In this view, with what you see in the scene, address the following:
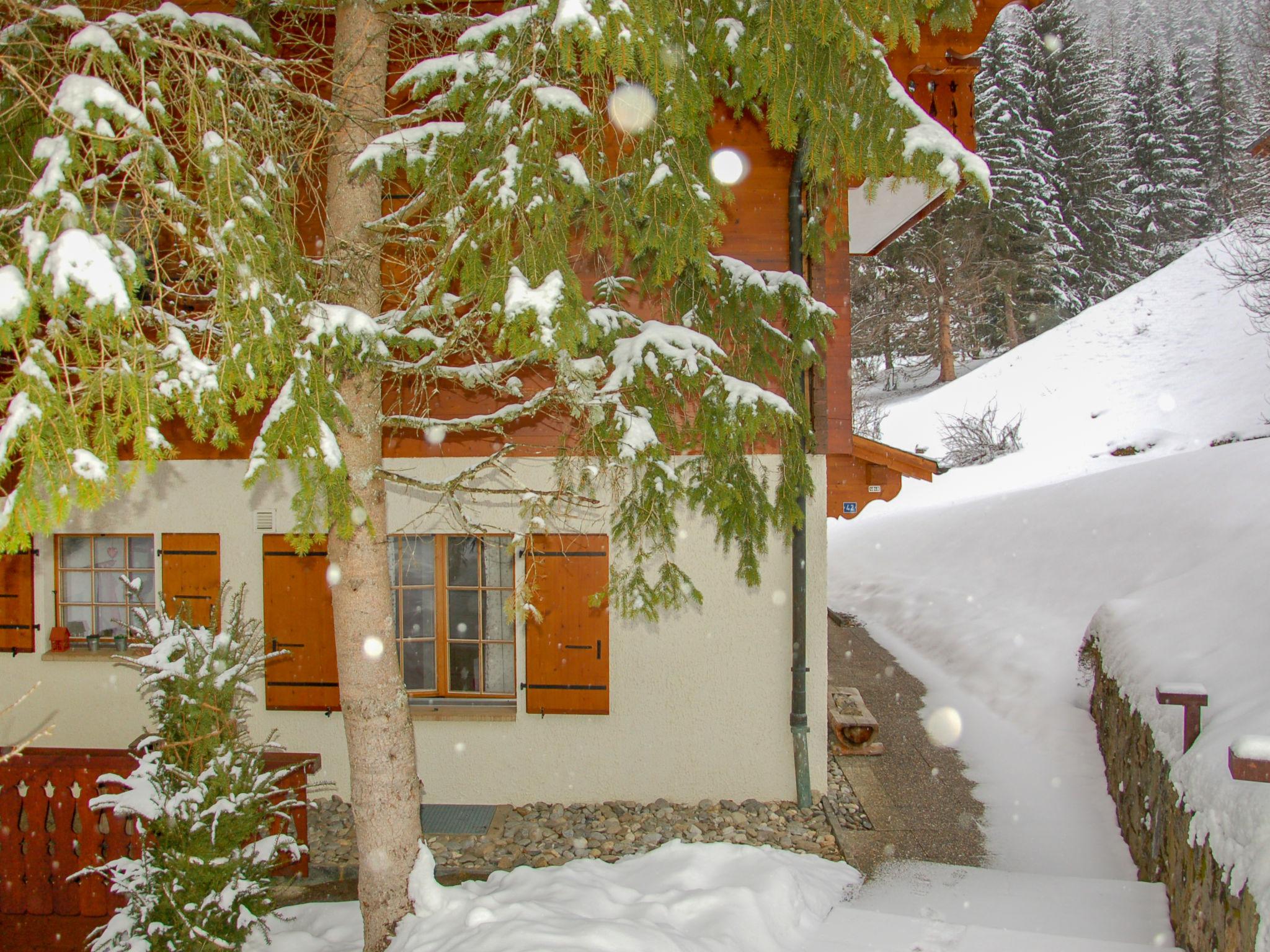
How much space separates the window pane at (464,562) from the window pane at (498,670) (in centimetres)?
49

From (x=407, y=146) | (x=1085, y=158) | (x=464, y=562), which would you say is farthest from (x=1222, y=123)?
(x=407, y=146)

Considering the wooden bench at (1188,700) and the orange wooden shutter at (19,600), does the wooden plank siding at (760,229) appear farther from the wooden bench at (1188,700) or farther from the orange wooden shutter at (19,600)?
the wooden bench at (1188,700)

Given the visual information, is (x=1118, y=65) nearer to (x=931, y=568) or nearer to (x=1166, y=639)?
(x=931, y=568)

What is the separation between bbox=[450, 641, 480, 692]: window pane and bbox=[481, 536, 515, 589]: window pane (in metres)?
0.45

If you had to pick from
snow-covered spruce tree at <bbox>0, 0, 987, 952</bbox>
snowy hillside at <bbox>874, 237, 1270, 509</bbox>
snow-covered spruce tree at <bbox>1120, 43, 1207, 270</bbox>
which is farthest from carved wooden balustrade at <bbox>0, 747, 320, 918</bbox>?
snow-covered spruce tree at <bbox>1120, 43, 1207, 270</bbox>

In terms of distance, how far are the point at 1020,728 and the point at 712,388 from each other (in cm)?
488

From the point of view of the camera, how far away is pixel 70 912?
4.11 metres

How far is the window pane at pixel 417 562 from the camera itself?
5.78 meters

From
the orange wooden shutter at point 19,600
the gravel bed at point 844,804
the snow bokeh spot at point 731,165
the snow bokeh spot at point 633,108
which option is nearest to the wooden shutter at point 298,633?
the orange wooden shutter at point 19,600

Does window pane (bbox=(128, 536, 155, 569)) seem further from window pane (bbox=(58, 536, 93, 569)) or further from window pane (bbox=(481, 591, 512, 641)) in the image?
window pane (bbox=(481, 591, 512, 641))

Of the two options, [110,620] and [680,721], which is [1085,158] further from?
[110,620]

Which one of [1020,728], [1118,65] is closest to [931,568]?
[1020,728]

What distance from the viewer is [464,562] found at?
5.75 meters

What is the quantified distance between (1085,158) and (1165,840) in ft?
103
